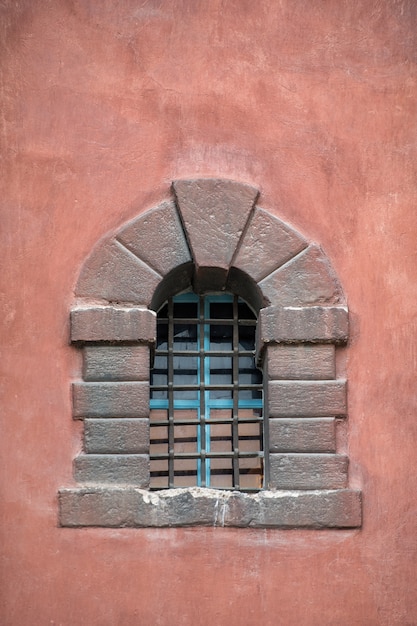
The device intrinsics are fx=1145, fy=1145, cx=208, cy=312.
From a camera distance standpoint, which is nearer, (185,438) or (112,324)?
(112,324)

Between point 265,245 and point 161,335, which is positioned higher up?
point 265,245

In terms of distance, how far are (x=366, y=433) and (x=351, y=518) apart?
44cm

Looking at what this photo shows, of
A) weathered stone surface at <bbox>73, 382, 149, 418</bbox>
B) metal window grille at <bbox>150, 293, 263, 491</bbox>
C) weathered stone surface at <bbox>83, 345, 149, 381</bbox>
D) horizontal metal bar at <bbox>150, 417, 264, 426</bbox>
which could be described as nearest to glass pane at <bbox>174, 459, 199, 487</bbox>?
metal window grille at <bbox>150, 293, 263, 491</bbox>

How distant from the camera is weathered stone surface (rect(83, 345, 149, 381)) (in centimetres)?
586

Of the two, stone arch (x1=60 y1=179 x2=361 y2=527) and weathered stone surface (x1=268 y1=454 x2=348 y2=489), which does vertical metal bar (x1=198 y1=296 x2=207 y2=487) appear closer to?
stone arch (x1=60 y1=179 x2=361 y2=527)

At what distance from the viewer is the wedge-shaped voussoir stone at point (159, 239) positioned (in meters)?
5.98

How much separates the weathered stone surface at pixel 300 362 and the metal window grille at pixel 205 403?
0.93 feet

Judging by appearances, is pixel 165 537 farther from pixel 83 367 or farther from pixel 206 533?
pixel 83 367

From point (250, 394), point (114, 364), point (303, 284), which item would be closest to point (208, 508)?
point (250, 394)

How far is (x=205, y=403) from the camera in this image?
6.16 metres

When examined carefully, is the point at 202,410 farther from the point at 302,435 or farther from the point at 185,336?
the point at 302,435

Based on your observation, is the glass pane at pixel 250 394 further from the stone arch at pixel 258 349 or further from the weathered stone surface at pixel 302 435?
the weathered stone surface at pixel 302 435

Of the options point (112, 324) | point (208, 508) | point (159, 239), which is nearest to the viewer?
point (208, 508)

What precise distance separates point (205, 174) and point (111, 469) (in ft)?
5.40
